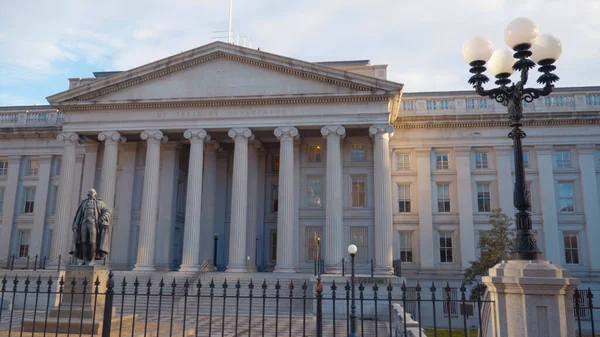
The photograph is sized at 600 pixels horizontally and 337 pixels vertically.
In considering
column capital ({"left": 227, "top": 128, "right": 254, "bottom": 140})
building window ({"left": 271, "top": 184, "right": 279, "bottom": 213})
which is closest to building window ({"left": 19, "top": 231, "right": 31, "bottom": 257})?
building window ({"left": 271, "top": 184, "right": 279, "bottom": 213})

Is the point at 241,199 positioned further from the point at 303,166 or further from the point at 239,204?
the point at 303,166

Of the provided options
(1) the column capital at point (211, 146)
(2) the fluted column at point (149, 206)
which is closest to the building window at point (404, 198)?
(1) the column capital at point (211, 146)

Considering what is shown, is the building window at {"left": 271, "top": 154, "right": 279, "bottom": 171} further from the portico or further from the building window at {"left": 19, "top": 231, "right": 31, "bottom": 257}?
the building window at {"left": 19, "top": 231, "right": 31, "bottom": 257}

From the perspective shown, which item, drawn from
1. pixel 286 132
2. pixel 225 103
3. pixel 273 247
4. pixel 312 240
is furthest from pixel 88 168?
pixel 312 240

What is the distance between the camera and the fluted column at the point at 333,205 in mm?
29984

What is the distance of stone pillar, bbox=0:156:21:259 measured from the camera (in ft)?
126

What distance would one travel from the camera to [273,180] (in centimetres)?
3781

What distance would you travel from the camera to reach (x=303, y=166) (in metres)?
35.8

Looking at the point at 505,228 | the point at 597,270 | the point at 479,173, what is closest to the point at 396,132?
the point at 479,173

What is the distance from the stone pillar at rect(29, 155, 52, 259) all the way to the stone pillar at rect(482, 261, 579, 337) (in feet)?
125

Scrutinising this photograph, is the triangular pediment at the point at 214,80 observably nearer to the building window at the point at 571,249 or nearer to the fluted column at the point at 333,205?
the fluted column at the point at 333,205

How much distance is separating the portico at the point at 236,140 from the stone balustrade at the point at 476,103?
12.0 feet

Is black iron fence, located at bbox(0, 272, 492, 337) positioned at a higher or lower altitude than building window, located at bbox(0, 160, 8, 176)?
lower

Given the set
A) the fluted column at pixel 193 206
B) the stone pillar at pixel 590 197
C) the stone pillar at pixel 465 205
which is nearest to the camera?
the fluted column at pixel 193 206
